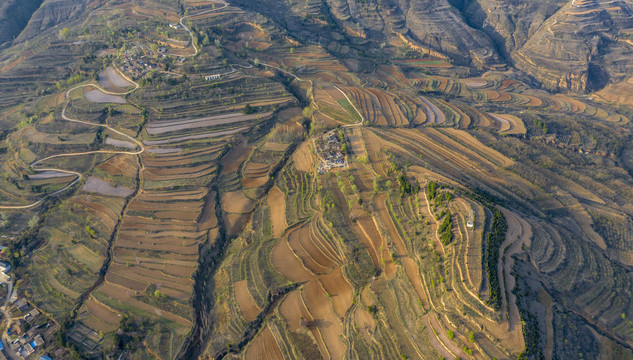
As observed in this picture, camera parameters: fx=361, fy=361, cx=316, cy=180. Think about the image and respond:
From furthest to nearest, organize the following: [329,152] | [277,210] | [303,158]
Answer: [303,158]
[329,152]
[277,210]

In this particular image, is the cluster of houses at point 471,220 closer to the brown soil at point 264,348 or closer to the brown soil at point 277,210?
the brown soil at point 277,210

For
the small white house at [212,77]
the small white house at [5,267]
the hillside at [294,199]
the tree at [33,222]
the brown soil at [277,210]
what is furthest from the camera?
the small white house at [212,77]

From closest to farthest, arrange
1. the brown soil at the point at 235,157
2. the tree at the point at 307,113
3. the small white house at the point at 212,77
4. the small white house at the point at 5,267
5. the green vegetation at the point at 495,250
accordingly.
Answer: the green vegetation at the point at 495,250 → the small white house at the point at 5,267 → the brown soil at the point at 235,157 → the tree at the point at 307,113 → the small white house at the point at 212,77

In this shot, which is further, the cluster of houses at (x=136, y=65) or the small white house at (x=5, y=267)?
the cluster of houses at (x=136, y=65)

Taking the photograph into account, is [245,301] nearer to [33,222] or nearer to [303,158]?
[303,158]

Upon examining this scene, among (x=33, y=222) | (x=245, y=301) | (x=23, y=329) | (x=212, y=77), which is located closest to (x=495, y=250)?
(x=245, y=301)

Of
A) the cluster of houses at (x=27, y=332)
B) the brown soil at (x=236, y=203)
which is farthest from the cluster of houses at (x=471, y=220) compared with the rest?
the cluster of houses at (x=27, y=332)

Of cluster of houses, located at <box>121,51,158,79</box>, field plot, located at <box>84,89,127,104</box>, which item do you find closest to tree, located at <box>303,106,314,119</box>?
cluster of houses, located at <box>121,51,158,79</box>
